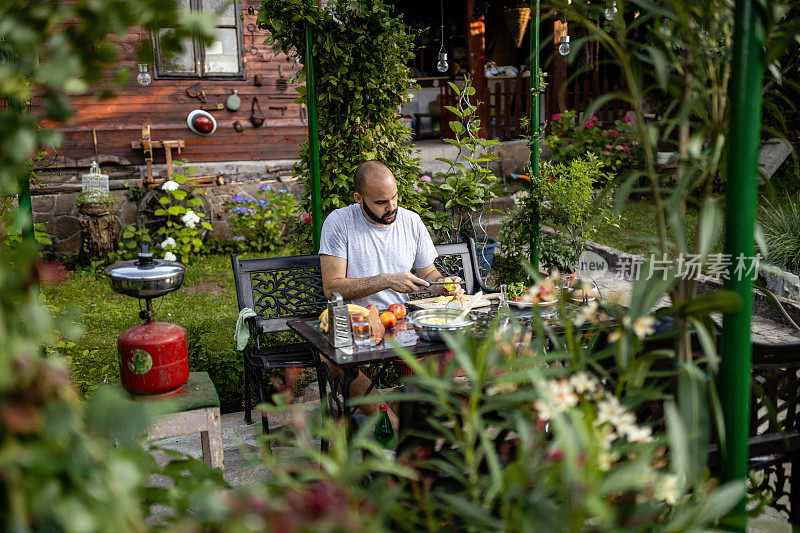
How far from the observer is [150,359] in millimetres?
2566

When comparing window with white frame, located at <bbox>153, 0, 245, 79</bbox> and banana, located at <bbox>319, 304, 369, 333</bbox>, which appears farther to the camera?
window with white frame, located at <bbox>153, 0, 245, 79</bbox>

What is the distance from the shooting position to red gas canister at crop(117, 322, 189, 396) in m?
2.56

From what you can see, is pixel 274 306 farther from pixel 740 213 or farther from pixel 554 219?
pixel 740 213

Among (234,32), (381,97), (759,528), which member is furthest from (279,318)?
(234,32)

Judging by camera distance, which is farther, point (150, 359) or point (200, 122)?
point (200, 122)

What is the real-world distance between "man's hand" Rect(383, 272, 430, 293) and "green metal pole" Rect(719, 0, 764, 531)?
77.8 inches

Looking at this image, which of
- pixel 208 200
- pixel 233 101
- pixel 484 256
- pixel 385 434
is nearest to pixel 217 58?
pixel 233 101

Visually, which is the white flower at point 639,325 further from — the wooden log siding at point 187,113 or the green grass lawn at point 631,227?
the wooden log siding at point 187,113

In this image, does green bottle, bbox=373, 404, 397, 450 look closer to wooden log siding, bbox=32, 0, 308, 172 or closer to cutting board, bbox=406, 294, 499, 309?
cutting board, bbox=406, 294, 499, 309

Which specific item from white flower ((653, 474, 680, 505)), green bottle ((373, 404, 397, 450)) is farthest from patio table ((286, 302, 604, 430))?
white flower ((653, 474, 680, 505))

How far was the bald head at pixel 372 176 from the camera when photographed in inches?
137

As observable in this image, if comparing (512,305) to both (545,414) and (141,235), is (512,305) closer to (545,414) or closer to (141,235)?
(545,414)

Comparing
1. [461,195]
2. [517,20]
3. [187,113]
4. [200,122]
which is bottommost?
[461,195]

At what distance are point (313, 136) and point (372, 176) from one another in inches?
45.0
